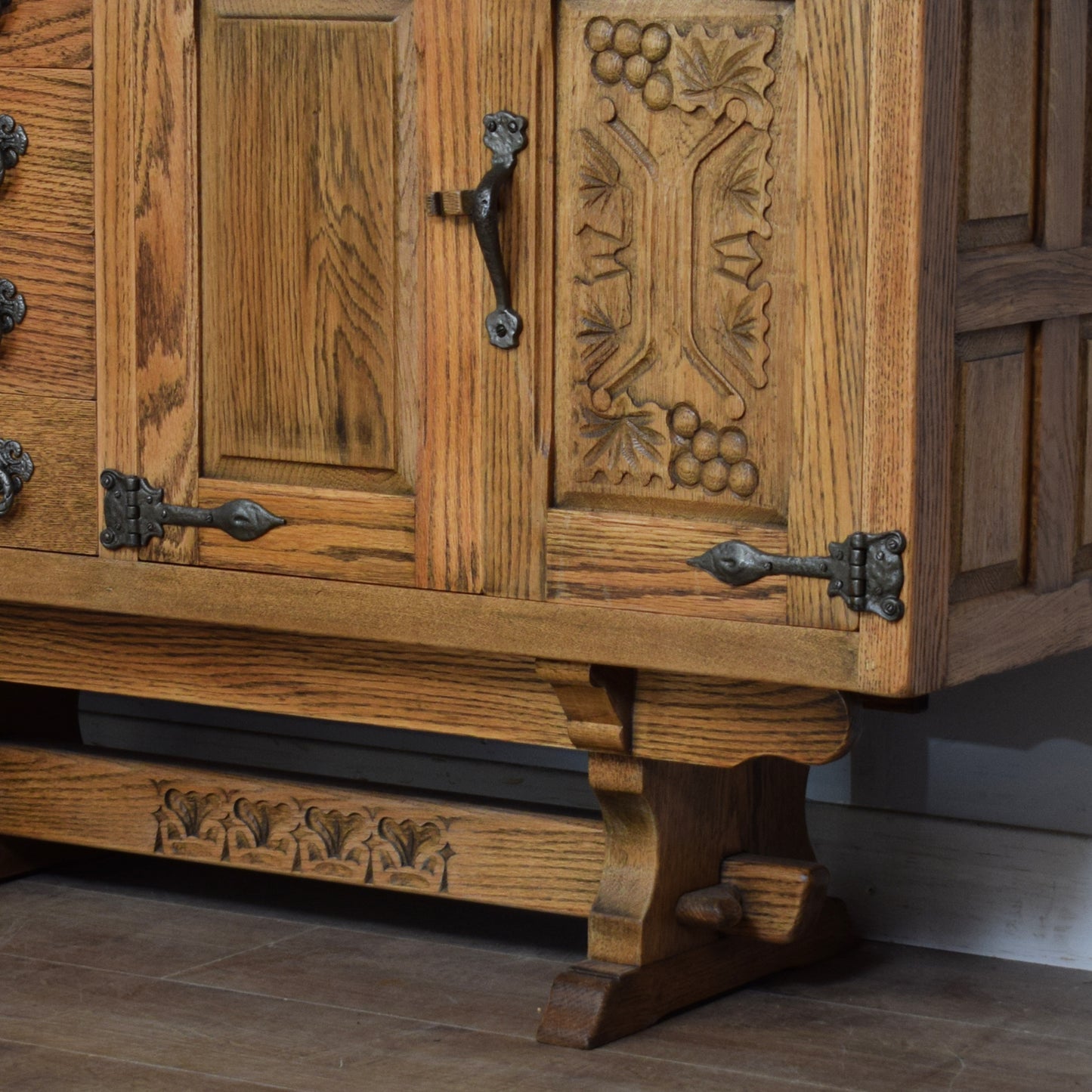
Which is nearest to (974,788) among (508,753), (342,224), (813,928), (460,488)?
(813,928)

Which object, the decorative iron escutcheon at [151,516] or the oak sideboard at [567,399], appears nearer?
the oak sideboard at [567,399]

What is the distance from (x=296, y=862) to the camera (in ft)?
7.23

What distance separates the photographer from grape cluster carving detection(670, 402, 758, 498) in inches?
70.6

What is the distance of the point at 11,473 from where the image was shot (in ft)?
6.98

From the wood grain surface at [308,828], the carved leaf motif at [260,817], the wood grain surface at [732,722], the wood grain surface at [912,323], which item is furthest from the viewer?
the carved leaf motif at [260,817]

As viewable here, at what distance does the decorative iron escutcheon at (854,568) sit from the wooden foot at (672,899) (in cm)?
28

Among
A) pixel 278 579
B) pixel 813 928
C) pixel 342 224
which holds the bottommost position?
pixel 813 928

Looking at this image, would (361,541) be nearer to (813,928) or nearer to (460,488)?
(460,488)

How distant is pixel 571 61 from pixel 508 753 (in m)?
0.98

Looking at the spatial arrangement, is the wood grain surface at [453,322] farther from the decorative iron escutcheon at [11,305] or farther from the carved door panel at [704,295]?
the decorative iron escutcheon at [11,305]

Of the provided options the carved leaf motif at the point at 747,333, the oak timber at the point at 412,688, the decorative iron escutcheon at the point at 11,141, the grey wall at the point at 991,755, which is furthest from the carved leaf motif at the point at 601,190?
the grey wall at the point at 991,755

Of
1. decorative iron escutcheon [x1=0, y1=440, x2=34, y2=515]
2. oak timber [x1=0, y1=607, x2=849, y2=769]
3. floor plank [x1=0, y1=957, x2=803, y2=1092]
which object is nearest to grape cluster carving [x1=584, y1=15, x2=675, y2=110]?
oak timber [x1=0, y1=607, x2=849, y2=769]

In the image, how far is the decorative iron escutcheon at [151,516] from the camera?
200 centimetres

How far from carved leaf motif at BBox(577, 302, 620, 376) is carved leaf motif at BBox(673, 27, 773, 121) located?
7.1 inches
